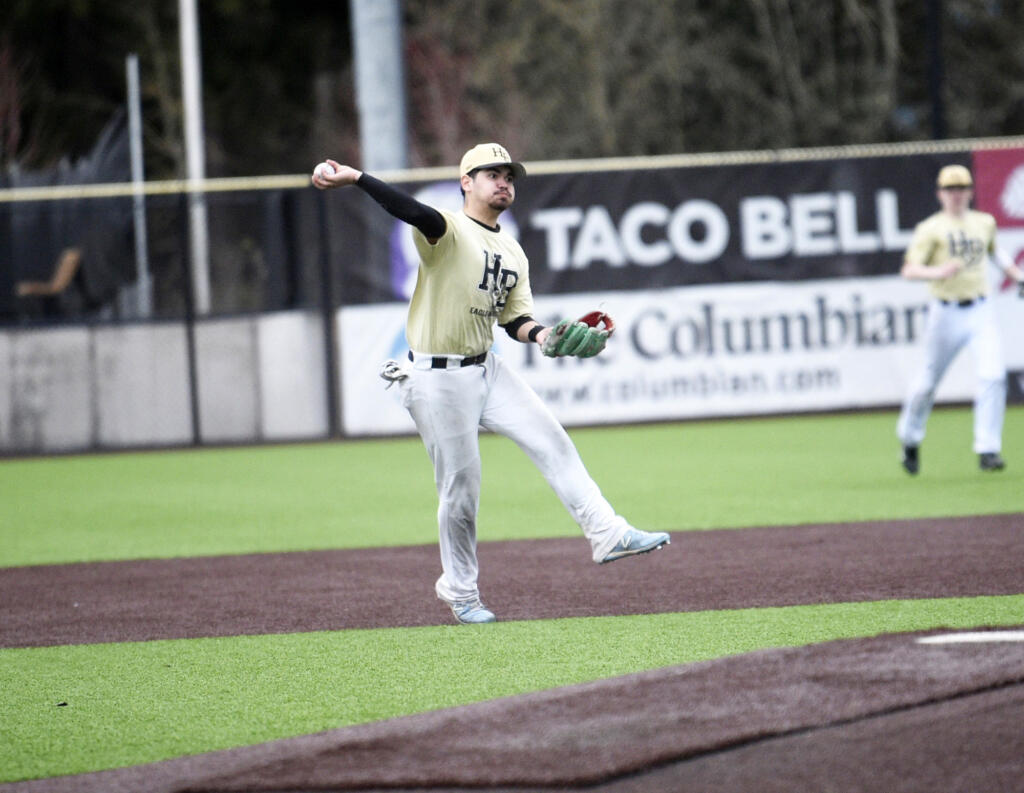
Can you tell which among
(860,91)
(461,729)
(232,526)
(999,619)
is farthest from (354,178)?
(860,91)

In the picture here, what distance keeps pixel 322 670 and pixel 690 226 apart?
12.9 m

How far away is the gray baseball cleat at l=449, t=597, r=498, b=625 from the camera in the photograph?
23.2 feet

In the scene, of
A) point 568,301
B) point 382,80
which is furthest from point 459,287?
point 382,80

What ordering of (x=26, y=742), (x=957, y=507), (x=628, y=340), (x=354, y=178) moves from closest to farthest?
(x=26, y=742), (x=354, y=178), (x=957, y=507), (x=628, y=340)

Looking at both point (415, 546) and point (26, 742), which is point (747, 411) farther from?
point (26, 742)

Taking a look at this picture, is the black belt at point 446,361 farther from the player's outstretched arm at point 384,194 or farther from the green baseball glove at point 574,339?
the player's outstretched arm at point 384,194

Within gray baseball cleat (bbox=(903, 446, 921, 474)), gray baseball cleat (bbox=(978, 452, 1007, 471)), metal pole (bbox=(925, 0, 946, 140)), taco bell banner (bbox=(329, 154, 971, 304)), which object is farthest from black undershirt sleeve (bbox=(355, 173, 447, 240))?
metal pole (bbox=(925, 0, 946, 140))

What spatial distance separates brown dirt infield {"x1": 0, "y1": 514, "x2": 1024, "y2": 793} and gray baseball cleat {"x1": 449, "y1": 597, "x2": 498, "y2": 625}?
13 centimetres

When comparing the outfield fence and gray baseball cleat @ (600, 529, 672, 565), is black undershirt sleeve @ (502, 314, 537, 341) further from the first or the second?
the outfield fence

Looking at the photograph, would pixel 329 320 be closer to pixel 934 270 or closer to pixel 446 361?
pixel 934 270

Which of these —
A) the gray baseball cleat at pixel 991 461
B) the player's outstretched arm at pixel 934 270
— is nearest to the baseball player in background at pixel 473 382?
the player's outstretched arm at pixel 934 270

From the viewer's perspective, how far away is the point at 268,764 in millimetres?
4691

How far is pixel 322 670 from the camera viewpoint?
621 cm

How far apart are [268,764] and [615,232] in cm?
1420
